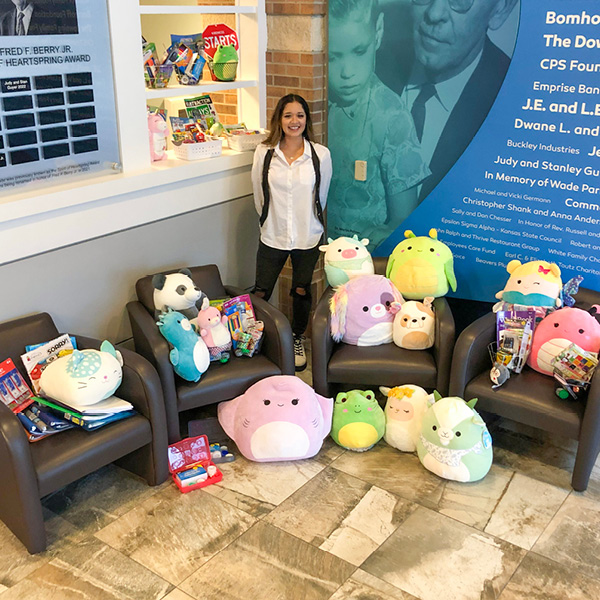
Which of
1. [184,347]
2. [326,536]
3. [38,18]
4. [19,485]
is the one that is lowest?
[326,536]

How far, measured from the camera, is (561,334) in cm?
326

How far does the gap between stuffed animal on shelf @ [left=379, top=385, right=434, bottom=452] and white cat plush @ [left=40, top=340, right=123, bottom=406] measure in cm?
131

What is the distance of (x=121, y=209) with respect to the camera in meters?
3.52

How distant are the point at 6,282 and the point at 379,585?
2054 mm

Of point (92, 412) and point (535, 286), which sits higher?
point (535, 286)

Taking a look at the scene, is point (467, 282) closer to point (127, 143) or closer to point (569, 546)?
point (569, 546)

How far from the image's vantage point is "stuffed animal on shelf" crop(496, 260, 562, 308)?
3.37m

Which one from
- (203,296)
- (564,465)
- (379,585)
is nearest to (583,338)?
(564,465)

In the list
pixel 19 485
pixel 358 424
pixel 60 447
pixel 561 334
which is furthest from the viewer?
pixel 358 424

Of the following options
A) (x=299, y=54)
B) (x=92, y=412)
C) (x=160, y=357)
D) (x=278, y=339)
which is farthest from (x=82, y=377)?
(x=299, y=54)

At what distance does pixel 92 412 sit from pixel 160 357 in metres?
0.45

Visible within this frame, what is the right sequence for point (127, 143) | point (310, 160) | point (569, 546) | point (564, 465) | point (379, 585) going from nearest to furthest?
point (379, 585) → point (569, 546) → point (564, 465) → point (127, 143) → point (310, 160)

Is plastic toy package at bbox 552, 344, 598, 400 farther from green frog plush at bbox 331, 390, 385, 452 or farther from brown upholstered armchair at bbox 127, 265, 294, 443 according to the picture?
brown upholstered armchair at bbox 127, 265, 294, 443

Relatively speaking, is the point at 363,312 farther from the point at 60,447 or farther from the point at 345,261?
the point at 60,447
